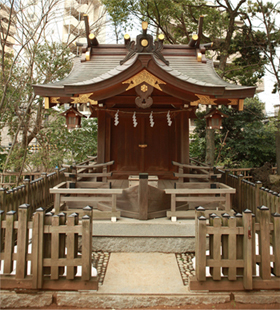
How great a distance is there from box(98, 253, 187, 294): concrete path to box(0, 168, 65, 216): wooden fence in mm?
2282

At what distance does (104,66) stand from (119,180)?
3.59m

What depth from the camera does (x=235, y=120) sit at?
1623 centimetres

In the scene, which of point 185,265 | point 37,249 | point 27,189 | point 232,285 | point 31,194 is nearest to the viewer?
point 37,249

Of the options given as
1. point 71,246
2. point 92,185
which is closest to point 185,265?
point 71,246

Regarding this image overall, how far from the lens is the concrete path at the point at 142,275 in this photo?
339 centimetres

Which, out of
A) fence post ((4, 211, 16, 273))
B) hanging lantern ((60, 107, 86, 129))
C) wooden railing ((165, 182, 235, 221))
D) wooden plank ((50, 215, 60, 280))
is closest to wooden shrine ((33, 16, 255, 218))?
hanging lantern ((60, 107, 86, 129))

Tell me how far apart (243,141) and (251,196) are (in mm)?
10058

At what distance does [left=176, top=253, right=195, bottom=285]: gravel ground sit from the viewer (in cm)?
388

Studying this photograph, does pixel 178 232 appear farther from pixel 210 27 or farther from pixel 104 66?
pixel 210 27

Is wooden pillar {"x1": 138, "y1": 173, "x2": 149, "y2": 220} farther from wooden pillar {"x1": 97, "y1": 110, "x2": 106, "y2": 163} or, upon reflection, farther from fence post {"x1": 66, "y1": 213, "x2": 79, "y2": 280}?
wooden pillar {"x1": 97, "y1": 110, "x2": 106, "y2": 163}

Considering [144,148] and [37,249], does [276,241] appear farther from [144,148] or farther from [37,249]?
[144,148]

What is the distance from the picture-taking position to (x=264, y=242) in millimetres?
3166

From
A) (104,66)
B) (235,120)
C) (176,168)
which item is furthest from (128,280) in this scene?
(235,120)

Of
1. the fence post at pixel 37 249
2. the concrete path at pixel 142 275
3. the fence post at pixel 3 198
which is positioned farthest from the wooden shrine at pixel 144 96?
the fence post at pixel 37 249
